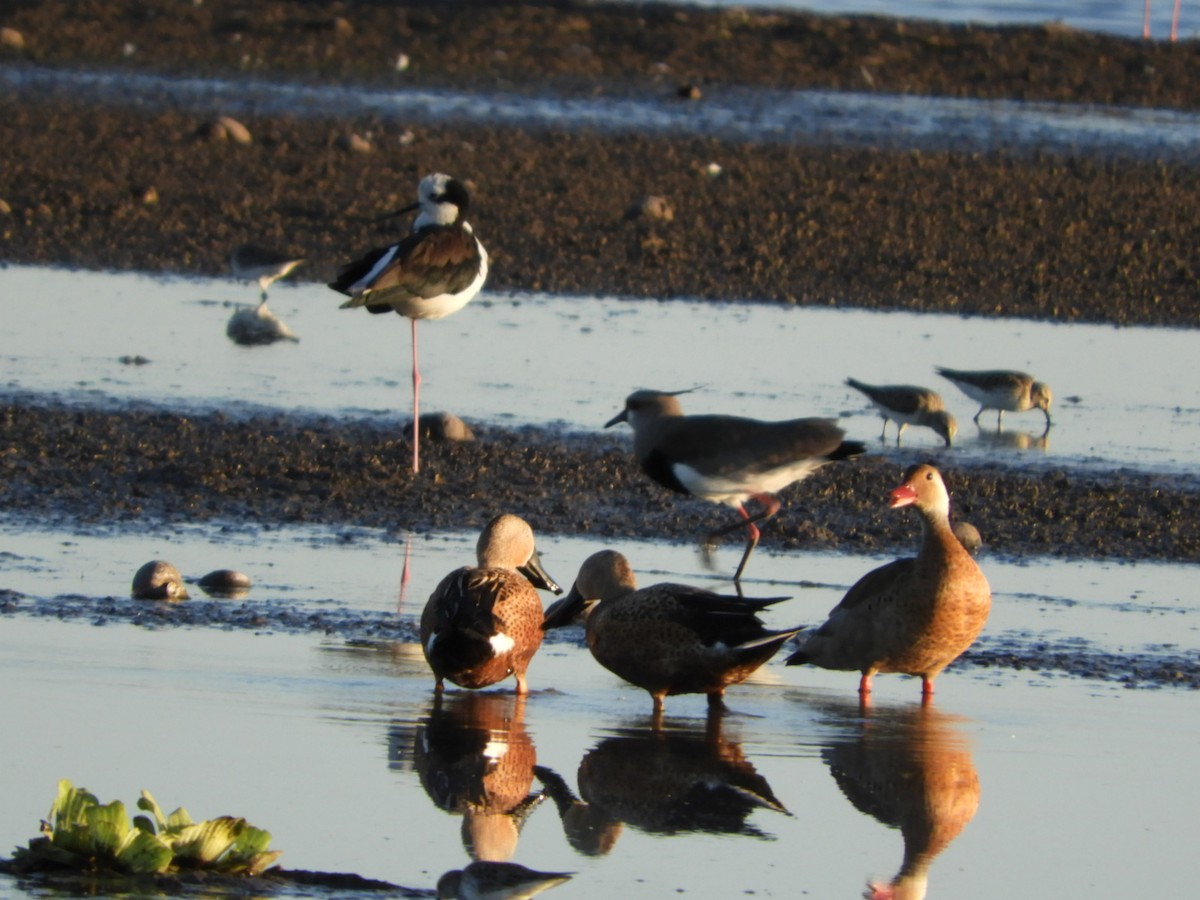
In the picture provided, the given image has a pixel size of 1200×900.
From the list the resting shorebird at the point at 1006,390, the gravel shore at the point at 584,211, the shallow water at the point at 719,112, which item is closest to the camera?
the gravel shore at the point at 584,211

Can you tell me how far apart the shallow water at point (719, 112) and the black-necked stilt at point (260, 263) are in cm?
800

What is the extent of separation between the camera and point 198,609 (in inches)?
304

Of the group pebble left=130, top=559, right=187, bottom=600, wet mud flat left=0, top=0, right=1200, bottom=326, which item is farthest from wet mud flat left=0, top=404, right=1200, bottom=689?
wet mud flat left=0, top=0, right=1200, bottom=326

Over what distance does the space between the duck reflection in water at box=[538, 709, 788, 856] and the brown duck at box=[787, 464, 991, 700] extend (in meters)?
0.70

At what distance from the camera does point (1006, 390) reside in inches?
465

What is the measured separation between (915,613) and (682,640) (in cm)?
77

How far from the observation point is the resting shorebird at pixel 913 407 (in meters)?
11.3

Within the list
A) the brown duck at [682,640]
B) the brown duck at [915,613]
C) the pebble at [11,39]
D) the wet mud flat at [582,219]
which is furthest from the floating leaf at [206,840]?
the pebble at [11,39]

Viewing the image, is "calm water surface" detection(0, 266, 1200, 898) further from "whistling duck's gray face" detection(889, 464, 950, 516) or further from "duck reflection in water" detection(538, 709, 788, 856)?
"whistling duck's gray face" detection(889, 464, 950, 516)

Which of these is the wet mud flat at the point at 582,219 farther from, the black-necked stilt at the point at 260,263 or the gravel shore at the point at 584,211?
the black-necked stilt at the point at 260,263

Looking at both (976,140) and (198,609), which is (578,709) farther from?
(976,140)

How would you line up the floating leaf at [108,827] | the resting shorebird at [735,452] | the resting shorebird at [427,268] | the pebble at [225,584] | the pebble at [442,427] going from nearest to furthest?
the floating leaf at [108,827] < the pebble at [225,584] < the resting shorebird at [735,452] < the pebble at [442,427] < the resting shorebird at [427,268]

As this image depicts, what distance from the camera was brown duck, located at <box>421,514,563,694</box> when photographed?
677 centimetres

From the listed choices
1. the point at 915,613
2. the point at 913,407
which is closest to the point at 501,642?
the point at 915,613
